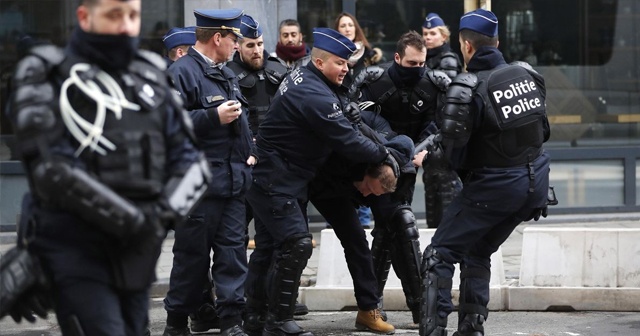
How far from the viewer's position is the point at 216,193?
709 cm

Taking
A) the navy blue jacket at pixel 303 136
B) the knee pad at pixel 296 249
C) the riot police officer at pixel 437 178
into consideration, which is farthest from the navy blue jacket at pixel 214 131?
the riot police officer at pixel 437 178

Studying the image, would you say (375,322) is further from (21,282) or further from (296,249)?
(21,282)

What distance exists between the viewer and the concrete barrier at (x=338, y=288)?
8.38 metres

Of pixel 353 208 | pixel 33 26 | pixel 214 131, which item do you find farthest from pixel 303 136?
pixel 33 26

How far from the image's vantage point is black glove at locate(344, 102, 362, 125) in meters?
7.21

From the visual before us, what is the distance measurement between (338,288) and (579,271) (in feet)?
5.36

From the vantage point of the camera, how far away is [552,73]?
1245 centimetres

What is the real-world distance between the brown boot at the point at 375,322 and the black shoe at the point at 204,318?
922mm

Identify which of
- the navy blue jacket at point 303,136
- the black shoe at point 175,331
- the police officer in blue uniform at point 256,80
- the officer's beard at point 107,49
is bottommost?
the black shoe at point 175,331

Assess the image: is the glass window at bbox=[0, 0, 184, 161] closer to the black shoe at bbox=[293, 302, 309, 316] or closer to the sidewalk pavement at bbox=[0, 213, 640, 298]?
the sidewalk pavement at bbox=[0, 213, 640, 298]

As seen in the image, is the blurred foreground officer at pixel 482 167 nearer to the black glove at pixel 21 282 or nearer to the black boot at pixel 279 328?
the black boot at pixel 279 328

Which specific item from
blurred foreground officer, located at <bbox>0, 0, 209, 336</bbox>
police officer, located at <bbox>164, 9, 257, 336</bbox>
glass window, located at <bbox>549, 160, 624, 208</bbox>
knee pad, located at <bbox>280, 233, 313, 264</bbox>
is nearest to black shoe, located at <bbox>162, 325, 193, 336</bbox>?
police officer, located at <bbox>164, 9, 257, 336</bbox>

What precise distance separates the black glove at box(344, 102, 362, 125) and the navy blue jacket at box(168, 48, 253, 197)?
627 mm

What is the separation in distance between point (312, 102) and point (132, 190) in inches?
110
